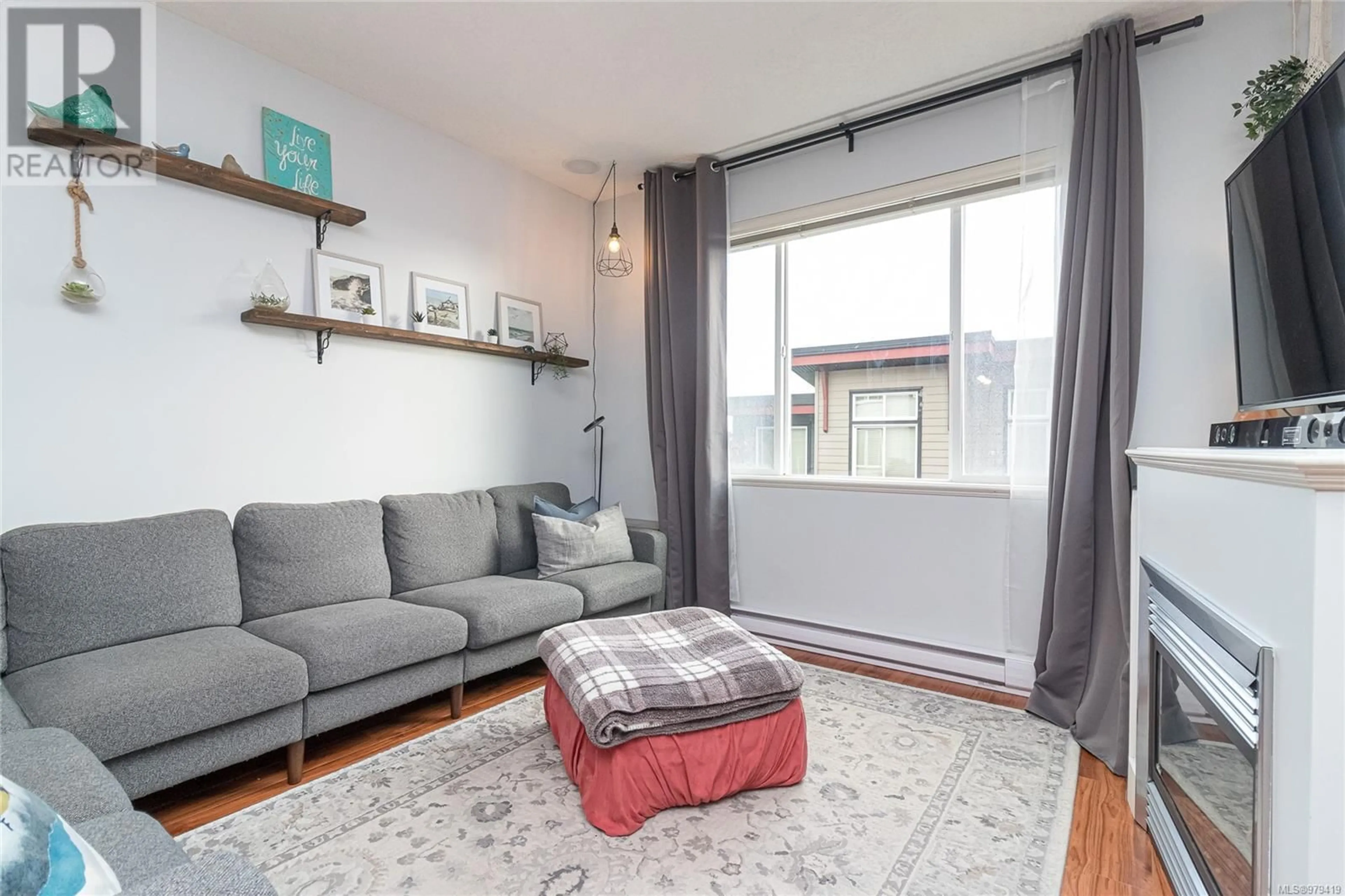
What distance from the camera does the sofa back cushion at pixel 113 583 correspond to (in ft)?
6.32

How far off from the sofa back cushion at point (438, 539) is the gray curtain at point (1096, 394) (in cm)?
251

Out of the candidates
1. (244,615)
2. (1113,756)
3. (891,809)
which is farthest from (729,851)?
(244,615)

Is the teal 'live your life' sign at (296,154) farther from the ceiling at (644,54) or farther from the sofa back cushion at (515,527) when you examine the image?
the sofa back cushion at (515,527)

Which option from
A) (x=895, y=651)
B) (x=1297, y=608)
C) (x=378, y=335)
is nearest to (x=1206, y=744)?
(x=1297, y=608)

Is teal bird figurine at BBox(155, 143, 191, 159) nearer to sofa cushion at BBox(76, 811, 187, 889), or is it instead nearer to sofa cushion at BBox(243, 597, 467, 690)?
sofa cushion at BBox(243, 597, 467, 690)

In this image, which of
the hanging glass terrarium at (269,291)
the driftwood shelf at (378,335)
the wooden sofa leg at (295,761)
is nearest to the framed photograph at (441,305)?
the driftwood shelf at (378,335)

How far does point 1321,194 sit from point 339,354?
130 inches

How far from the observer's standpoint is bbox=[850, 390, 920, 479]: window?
3.24 m

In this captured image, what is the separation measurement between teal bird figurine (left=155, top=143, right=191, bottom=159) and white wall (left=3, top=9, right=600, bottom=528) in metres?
0.07

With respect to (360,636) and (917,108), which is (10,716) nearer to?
(360,636)

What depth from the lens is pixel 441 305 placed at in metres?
3.41

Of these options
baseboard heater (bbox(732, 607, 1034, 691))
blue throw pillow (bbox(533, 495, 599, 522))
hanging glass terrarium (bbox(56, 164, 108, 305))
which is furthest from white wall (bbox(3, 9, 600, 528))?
baseboard heater (bbox(732, 607, 1034, 691))

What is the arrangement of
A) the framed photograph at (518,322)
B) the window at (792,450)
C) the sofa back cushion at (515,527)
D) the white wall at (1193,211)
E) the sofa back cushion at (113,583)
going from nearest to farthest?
1. the sofa back cushion at (113,583)
2. the white wall at (1193,211)
3. the sofa back cushion at (515,527)
4. the window at (792,450)
5. the framed photograph at (518,322)

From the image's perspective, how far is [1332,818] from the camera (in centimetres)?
93
